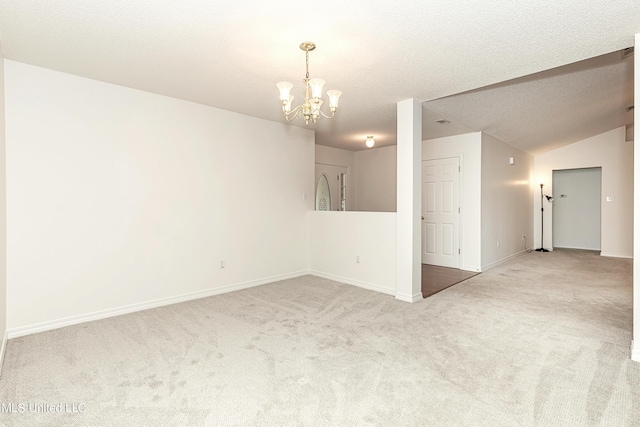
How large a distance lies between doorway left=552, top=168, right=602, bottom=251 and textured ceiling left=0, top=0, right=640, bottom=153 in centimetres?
487

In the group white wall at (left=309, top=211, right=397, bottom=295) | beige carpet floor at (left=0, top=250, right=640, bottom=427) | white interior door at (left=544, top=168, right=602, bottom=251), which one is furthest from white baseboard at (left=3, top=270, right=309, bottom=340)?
white interior door at (left=544, top=168, right=602, bottom=251)

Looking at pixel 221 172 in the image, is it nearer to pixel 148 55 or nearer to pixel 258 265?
pixel 258 265

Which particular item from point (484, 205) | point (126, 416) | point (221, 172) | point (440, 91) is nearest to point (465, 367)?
point (126, 416)

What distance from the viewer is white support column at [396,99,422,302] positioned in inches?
158

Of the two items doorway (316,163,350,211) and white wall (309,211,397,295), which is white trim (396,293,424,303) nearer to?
white wall (309,211,397,295)

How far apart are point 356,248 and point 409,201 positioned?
1.14 metres

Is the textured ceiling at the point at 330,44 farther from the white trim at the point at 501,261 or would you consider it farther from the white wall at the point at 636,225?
the white trim at the point at 501,261

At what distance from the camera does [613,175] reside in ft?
23.5

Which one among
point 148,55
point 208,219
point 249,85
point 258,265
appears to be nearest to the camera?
point 148,55

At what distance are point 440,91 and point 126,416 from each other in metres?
3.86

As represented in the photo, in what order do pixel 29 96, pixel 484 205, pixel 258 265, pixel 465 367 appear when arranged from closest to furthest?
pixel 465 367
pixel 29 96
pixel 258 265
pixel 484 205

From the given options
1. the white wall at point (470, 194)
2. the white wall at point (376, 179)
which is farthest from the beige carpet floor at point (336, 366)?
the white wall at point (376, 179)

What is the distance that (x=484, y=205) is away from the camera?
585cm

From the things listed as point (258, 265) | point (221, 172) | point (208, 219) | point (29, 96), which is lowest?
point (258, 265)
